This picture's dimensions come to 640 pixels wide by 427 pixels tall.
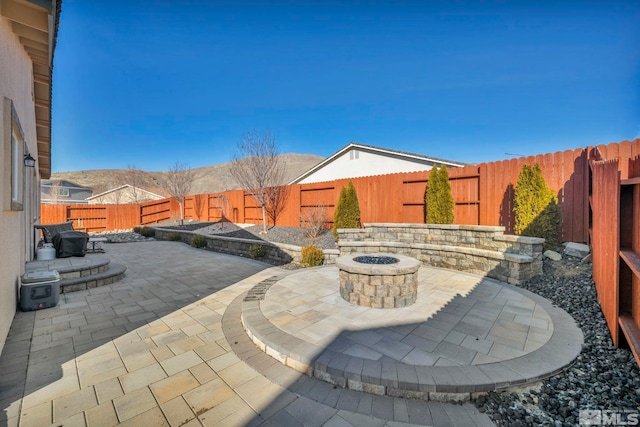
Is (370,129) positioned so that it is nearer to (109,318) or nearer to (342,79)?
(342,79)

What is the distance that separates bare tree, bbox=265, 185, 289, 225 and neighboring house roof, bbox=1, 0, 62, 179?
729 centimetres

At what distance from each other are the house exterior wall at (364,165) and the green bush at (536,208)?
782cm

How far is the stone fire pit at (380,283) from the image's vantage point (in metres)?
3.80

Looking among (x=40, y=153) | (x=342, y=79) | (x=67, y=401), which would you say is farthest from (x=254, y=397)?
(x=40, y=153)

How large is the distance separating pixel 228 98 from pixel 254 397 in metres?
15.5

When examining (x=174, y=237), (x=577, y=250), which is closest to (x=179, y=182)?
(x=174, y=237)

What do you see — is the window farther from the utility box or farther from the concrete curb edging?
the concrete curb edging

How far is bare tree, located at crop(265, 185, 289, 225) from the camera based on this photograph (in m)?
11.7

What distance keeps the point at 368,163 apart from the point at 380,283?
44.2 feet

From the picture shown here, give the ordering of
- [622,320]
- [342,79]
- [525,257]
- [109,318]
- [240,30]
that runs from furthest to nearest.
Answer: [342,79], [240,30], [525,257], [109,318], [622,320]

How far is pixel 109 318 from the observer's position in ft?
12.6

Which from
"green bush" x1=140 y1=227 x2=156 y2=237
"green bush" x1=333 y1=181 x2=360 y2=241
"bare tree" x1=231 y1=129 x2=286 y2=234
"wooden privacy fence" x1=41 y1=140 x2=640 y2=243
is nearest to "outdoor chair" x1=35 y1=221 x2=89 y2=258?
"bare tree" x1=231 y1=129 x2=286 y2=234

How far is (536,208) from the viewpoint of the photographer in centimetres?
599

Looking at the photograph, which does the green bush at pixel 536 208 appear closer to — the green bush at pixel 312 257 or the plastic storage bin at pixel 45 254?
the green bush at pixel 312 257
